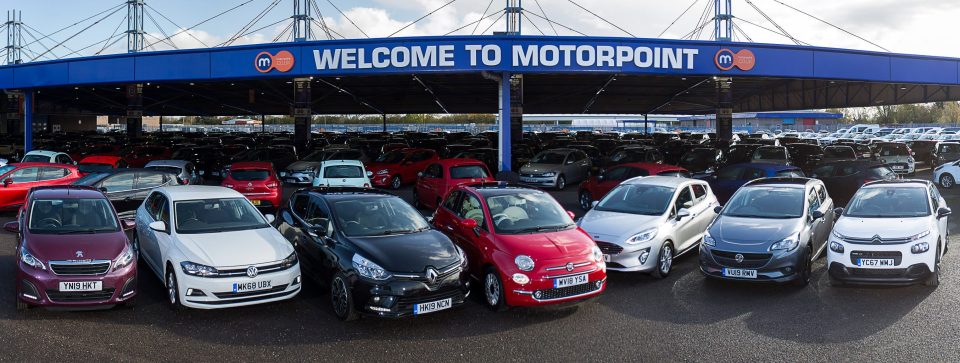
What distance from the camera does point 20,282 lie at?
785cm

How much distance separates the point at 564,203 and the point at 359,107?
40.0m

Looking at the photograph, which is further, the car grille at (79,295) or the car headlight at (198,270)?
the car headlight at (198,270)

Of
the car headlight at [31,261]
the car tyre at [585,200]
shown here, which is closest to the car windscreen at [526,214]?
the car headlight at [31,261]

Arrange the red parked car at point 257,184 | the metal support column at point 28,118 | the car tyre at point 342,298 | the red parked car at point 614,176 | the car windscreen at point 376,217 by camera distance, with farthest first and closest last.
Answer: the metal support column at point 28,118 < the red parked car at point 614,176 < the red parked car at point 257,184 < the car windscreen at point 376,217 < the car tyre at point 342,298

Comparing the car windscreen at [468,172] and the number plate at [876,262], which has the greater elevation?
the car windscreen at [468,172]

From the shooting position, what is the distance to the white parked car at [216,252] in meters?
7.96

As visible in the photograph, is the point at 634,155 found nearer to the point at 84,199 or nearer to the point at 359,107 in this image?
the point at 84,199

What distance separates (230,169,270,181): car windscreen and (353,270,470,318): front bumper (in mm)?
10736

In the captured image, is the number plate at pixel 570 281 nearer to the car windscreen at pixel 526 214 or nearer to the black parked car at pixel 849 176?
the car windscreen at pixel 526 214

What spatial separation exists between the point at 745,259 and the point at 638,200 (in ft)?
8.05

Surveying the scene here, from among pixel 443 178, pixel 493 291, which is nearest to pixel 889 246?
pixel 493 291

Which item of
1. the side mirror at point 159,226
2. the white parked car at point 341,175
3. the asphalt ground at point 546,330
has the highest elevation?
the white parked car at point 341,175

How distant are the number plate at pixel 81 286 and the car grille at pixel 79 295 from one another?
0.04 metres

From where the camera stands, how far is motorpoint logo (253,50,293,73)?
22609mm
